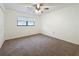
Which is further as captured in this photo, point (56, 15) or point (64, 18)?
point (56, 15)

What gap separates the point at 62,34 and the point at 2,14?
7.20 ft

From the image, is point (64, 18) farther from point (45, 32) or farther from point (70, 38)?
point (45, 32)

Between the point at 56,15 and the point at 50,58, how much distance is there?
9.17 feet

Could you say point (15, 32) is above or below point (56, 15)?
below

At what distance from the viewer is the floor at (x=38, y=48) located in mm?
2170

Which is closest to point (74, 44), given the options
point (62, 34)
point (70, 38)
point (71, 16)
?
point (70, 38)

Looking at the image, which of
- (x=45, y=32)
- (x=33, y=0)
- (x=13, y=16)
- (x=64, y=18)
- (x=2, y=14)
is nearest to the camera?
(x=33, y=0)

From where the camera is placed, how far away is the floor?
217 centimetres

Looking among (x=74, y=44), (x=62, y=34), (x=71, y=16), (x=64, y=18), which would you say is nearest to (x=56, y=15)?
(x=64, y=18)

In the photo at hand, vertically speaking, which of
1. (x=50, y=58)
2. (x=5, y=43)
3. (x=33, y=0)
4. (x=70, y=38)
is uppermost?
(x=33, y=0)

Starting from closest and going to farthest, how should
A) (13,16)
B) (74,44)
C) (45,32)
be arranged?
1. (74,44)
2. (13,16)
3. (45,32)

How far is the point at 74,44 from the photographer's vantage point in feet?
8.76

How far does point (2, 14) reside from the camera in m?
2.40

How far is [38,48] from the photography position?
2645 mm
